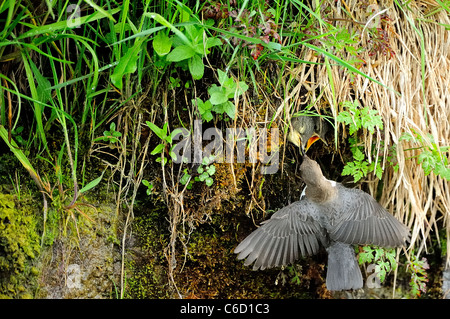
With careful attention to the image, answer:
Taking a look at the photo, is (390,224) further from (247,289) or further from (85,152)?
(85,152)

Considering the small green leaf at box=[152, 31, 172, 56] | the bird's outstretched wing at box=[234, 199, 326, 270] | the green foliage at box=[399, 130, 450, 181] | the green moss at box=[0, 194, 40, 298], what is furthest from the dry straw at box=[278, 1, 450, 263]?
the green moss at box=[0, 194, 40, 298]

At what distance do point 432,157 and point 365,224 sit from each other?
0.57 m

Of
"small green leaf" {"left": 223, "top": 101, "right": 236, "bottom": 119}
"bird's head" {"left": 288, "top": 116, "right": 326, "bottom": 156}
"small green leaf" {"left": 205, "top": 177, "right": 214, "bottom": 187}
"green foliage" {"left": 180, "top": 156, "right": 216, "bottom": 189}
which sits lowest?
"small green leaf" {"left": 205, "top": 177, "right": 214, "bottom": 187}

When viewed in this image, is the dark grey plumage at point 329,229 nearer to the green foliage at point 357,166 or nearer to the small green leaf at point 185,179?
the green foliage at point 357,166

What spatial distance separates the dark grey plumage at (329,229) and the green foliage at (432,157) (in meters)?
0.40

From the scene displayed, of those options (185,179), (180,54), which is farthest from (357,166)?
(180,54)

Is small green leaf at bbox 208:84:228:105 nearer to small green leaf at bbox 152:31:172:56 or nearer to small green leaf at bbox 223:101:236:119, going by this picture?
small green leaf at bbox 223:101:236:119

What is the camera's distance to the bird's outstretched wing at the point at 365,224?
104 inches

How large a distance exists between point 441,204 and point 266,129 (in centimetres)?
141

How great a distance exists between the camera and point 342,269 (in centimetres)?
262

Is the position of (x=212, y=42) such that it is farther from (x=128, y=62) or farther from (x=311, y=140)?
(x=311, y=140)

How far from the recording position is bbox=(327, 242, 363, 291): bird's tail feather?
8.50 feet

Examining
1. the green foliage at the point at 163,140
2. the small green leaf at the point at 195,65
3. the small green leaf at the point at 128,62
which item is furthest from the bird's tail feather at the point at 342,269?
the small green leaf at the point at 128,62

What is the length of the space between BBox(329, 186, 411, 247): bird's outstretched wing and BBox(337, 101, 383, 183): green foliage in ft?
0.59
